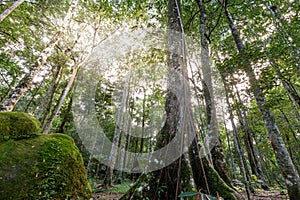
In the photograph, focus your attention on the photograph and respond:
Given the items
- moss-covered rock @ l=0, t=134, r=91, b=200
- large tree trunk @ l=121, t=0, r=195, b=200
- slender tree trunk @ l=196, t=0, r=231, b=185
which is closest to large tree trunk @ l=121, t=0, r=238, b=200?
large tree trunk @ l=121, t=0, r=195, b=200

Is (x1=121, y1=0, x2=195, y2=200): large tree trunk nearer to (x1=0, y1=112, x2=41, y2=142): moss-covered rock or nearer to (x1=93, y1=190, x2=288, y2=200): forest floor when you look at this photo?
(x1=0, y1=112, x2=41, y2=142): moss-covered rock

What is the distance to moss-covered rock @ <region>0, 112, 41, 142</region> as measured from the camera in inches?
130

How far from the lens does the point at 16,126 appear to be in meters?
3.54

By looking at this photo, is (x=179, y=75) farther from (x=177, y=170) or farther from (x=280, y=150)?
(x=280, y=150)

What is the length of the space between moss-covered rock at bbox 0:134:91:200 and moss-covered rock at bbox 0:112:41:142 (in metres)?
0.27

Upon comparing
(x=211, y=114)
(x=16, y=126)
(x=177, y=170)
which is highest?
(x=211, y=114)

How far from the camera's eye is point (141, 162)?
1756cm

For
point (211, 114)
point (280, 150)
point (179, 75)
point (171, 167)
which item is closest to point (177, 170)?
point (171, 167)

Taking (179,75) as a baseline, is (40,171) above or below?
below

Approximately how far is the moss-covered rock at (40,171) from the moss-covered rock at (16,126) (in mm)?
270

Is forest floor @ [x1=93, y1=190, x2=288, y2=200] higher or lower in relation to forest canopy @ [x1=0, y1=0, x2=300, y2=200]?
lower

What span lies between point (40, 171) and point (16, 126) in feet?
5.19

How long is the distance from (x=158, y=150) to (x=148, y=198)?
0.85 m

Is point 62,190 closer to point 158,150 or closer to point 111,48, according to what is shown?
point 158,150
